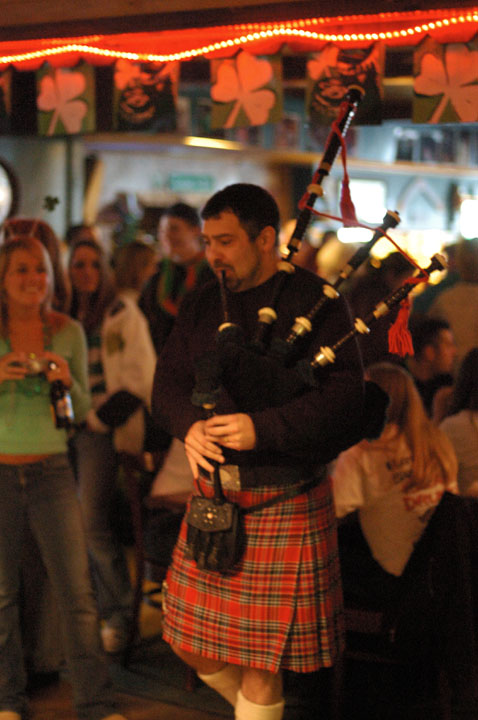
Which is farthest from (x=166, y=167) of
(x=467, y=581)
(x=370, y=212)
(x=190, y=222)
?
(x=467, y=581)

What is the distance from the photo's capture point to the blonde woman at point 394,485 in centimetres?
298

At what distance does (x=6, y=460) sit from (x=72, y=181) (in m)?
5.41

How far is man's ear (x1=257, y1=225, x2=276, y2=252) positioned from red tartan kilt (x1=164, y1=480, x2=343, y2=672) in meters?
0.67

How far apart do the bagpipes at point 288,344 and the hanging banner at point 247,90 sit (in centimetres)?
57

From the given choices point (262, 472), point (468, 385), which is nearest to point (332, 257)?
point (468, 385)

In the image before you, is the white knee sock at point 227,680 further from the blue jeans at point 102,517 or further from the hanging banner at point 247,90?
the hanging banner at point 247,90

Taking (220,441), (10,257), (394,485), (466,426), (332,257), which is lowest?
(394,485)

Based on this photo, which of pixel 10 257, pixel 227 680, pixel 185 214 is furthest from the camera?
pixel 185 214

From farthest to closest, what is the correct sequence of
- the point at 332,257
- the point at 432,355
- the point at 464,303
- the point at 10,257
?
the point at 332,257, the point at 464,303, the point at 432,355, the point at 10,257

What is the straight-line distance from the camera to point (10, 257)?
3.08 metres

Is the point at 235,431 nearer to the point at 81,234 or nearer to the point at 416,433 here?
the point at 416,433

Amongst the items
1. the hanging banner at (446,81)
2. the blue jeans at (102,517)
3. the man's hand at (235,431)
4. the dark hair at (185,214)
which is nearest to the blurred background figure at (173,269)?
the dark hair at (185,214)

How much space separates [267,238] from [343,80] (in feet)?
2.61

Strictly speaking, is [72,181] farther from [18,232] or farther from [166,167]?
[18,232]
